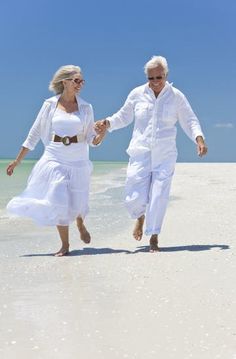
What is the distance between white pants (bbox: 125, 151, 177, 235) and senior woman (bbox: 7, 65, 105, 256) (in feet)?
1.54

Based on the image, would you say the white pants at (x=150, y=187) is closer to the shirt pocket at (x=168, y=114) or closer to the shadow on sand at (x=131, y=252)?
the shadow on sand at (x=131, y=252)

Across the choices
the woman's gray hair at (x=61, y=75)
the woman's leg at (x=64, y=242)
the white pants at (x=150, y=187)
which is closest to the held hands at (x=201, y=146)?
the white pants at (x=150, y=187)

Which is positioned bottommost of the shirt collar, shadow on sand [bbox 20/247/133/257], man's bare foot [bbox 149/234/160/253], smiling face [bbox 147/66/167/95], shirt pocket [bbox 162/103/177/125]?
shadow on sand [bbox 20/247/133/257]

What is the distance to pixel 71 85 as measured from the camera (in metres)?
6.55

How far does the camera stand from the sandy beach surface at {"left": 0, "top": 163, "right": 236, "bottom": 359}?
320 cm

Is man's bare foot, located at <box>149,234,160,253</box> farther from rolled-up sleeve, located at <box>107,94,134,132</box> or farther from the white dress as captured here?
rolled-up sleeve, located at <box>107,94,134,132</box>

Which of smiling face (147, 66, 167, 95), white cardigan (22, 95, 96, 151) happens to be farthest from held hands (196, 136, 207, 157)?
white cardigan (22, 95, 96, 151)

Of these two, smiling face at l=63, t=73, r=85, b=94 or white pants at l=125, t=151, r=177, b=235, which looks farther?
white pants at l=125, t=151, r=177, b=235

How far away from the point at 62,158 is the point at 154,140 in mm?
924

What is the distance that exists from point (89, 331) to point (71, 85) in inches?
139

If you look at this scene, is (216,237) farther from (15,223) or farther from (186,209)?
(186,209)

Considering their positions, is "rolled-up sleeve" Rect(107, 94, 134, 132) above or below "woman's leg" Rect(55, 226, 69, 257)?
above

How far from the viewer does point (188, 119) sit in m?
6.83

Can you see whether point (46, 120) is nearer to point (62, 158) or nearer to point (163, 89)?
point (62, 158)
